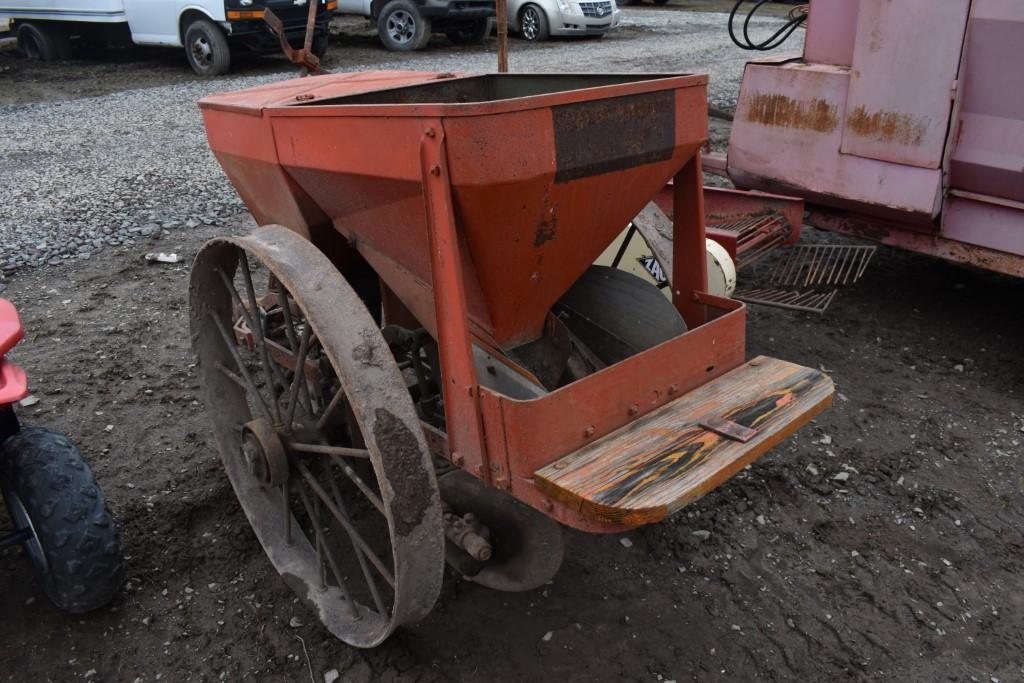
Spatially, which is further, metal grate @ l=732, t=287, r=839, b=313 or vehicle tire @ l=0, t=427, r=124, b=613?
metal grate @ l=732, t=287, r=839, b=313

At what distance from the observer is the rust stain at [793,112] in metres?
4.20

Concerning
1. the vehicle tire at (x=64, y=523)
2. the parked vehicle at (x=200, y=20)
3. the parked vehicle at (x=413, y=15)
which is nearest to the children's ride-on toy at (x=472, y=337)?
the vehicle tire at (x=64, y=523)

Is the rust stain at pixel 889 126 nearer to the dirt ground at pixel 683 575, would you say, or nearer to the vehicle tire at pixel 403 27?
the dirt ground at pixel 683 575

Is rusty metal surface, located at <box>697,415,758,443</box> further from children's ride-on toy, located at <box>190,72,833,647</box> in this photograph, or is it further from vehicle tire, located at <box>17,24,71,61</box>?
vehicle tire, located at <box>17,24,71,61</box>

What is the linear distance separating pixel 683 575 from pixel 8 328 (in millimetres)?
2138

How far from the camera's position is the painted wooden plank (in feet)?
6.10

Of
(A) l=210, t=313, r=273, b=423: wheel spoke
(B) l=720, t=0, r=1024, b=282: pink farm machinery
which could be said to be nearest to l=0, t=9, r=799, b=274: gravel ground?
(A) l=210, t=313, r=273, b=423: wheel spoke

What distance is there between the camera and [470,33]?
13547mm

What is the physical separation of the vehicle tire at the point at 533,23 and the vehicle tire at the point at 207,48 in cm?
491

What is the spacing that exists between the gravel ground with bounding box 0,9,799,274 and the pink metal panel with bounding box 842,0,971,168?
4029 millimetres

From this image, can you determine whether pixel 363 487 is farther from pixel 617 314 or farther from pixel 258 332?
pixel 617 314

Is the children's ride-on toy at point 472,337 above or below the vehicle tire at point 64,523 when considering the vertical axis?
above

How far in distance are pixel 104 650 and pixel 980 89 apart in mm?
3924

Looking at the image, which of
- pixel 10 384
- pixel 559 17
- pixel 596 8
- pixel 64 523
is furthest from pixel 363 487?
pixel 596 8
